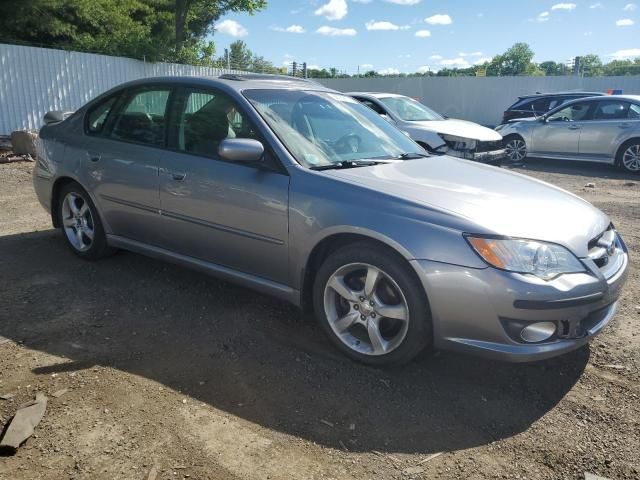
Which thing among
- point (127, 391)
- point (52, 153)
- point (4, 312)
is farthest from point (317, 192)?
point (52, 153)

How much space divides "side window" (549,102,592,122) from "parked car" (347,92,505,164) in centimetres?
248

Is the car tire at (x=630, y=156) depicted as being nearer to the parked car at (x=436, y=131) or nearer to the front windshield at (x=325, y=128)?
the parked car at (x=436, y=131)

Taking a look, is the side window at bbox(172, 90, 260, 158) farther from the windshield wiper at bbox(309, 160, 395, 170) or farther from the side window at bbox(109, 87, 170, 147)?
the windshield wiper at bbox(309, 160, 395, 170)

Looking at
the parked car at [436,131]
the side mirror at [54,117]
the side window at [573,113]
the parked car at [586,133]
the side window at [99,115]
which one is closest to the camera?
the side window at [99,115]

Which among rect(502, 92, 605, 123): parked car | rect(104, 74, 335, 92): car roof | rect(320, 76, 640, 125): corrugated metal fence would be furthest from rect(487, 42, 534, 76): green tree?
rect(104, 74, 335, 92): car roof

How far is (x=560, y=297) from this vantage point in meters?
2.77

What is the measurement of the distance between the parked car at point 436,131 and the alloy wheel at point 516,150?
7.88ft

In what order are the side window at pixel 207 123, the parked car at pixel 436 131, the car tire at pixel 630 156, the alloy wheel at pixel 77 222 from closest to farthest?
the side window at pixel 207 123 < the alloy wheel at pixel 77 222 < the parked car at pixel 436 131 < the car tire at pixel 630 156

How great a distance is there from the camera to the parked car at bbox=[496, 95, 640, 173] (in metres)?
10.8

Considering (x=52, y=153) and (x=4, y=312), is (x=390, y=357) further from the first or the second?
(x=52, y=153)

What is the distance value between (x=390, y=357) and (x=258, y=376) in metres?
0.78

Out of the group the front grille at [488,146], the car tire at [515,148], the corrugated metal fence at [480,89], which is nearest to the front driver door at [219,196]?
the front grille at [488,146]

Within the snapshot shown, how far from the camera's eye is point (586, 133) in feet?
37.4

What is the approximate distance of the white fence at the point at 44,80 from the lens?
495 inches
